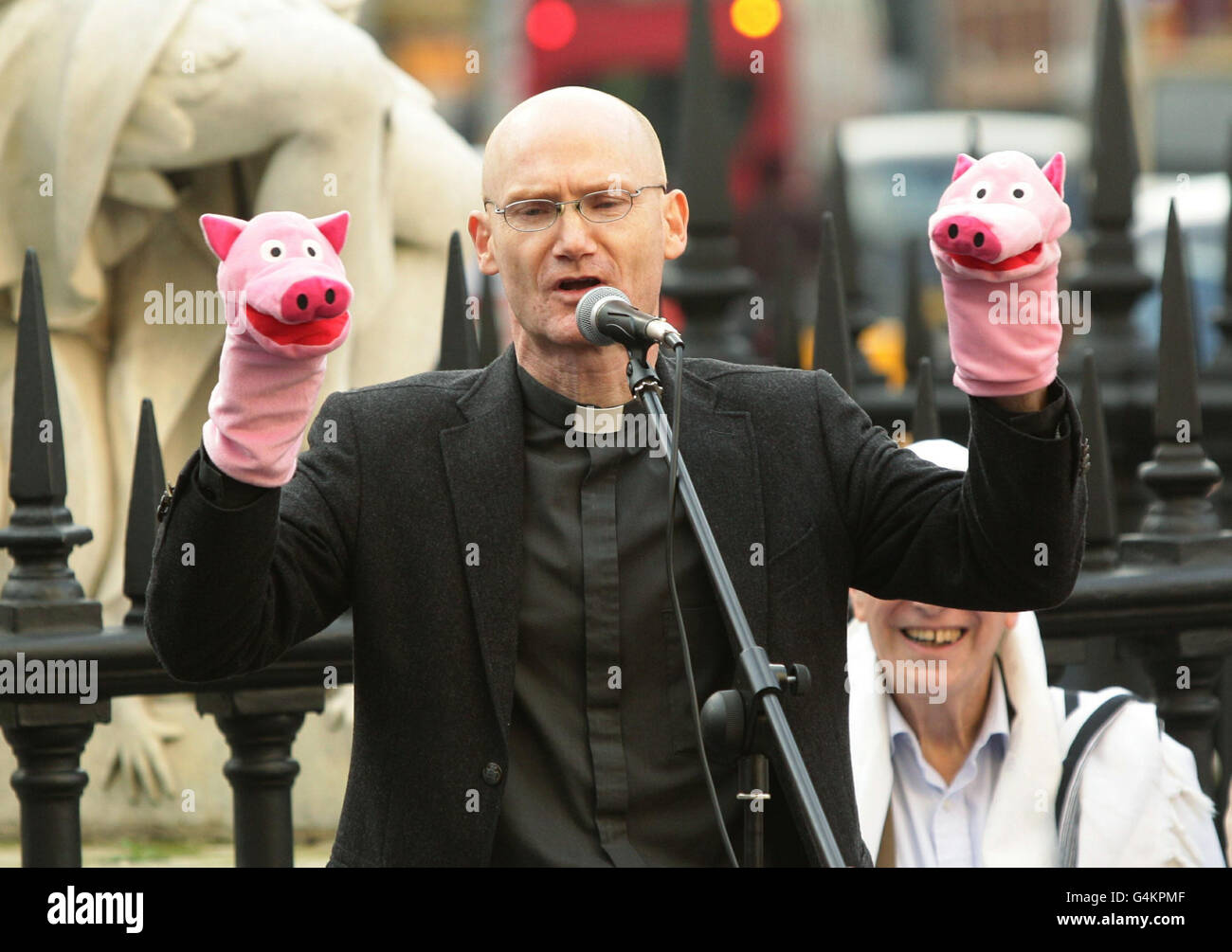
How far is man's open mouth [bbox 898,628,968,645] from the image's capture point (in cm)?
420

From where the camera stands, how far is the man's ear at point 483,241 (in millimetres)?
3338

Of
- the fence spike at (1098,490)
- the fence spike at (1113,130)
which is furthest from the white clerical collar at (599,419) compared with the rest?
the fence spike at (1113,130)

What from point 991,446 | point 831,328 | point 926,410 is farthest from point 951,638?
point 991,446

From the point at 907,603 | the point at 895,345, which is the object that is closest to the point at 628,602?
the point at 907,603

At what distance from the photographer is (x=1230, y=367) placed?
689 cm

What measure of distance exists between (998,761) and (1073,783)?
15 cm

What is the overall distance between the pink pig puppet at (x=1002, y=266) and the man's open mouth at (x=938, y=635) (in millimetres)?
1369

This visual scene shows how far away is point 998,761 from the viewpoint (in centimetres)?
419

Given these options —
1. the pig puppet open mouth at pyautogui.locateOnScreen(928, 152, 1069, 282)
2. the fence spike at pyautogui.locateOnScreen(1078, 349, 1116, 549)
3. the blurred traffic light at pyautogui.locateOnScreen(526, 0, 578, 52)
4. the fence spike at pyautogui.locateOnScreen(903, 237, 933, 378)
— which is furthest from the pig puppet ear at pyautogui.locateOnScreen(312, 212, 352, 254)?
the blurred traffic light at pyautogui.locateOnScreen(526, 0, 578, 52)

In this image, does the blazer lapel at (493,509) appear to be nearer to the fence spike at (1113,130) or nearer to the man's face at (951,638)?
the man's face at (951,638)

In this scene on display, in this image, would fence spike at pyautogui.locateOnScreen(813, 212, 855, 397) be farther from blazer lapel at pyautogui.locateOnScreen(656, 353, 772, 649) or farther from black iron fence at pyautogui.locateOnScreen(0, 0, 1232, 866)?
blazer lapel at pyautogui.locateOnScreen(656, 353, 772, 649)

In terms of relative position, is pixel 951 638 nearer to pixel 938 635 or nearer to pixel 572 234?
pixel 938 635

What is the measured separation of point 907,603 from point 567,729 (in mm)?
1293
